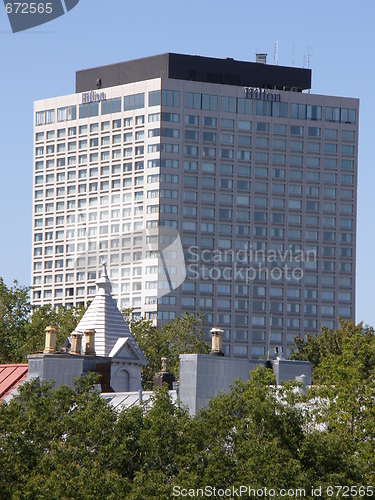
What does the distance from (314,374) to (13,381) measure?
42.9 metres

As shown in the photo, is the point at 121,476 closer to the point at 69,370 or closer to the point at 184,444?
the point at 184,444

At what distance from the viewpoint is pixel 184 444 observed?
186 ft

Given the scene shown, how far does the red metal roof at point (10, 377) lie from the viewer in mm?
88062

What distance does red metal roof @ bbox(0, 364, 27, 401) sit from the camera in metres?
88.1

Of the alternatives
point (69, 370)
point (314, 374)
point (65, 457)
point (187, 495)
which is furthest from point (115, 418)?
point (314, 374)

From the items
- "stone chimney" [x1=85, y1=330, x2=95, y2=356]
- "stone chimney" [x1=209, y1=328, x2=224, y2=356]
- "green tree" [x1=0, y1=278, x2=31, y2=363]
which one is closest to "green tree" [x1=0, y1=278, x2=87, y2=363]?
"green tree" [x1=0, y1=278, x2=31, y2=363]

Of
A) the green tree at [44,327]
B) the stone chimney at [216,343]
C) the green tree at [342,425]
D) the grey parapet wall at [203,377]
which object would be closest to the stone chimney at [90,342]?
the stone chimney at [216,343]

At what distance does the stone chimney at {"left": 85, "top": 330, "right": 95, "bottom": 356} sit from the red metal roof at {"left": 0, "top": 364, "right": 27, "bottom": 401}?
437 cm

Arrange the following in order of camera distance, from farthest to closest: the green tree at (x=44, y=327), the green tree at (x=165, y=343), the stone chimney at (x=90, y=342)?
the green tree at (x=165, y=343) → the green tree at (x=44, y=327) → the stone chimney at (x=90, y=342)

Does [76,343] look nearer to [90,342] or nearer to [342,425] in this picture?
[90,342]

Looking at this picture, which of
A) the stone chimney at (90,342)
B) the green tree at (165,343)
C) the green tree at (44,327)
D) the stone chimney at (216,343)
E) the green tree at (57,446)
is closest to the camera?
the green tree at (57,446)

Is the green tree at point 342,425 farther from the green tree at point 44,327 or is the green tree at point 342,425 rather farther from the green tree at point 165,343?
the green tree at point 165,343

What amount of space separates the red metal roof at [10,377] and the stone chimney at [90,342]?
→ 437 cm

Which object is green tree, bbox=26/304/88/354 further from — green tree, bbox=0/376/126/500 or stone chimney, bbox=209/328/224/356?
green tree, bbox=0/376/126/500
